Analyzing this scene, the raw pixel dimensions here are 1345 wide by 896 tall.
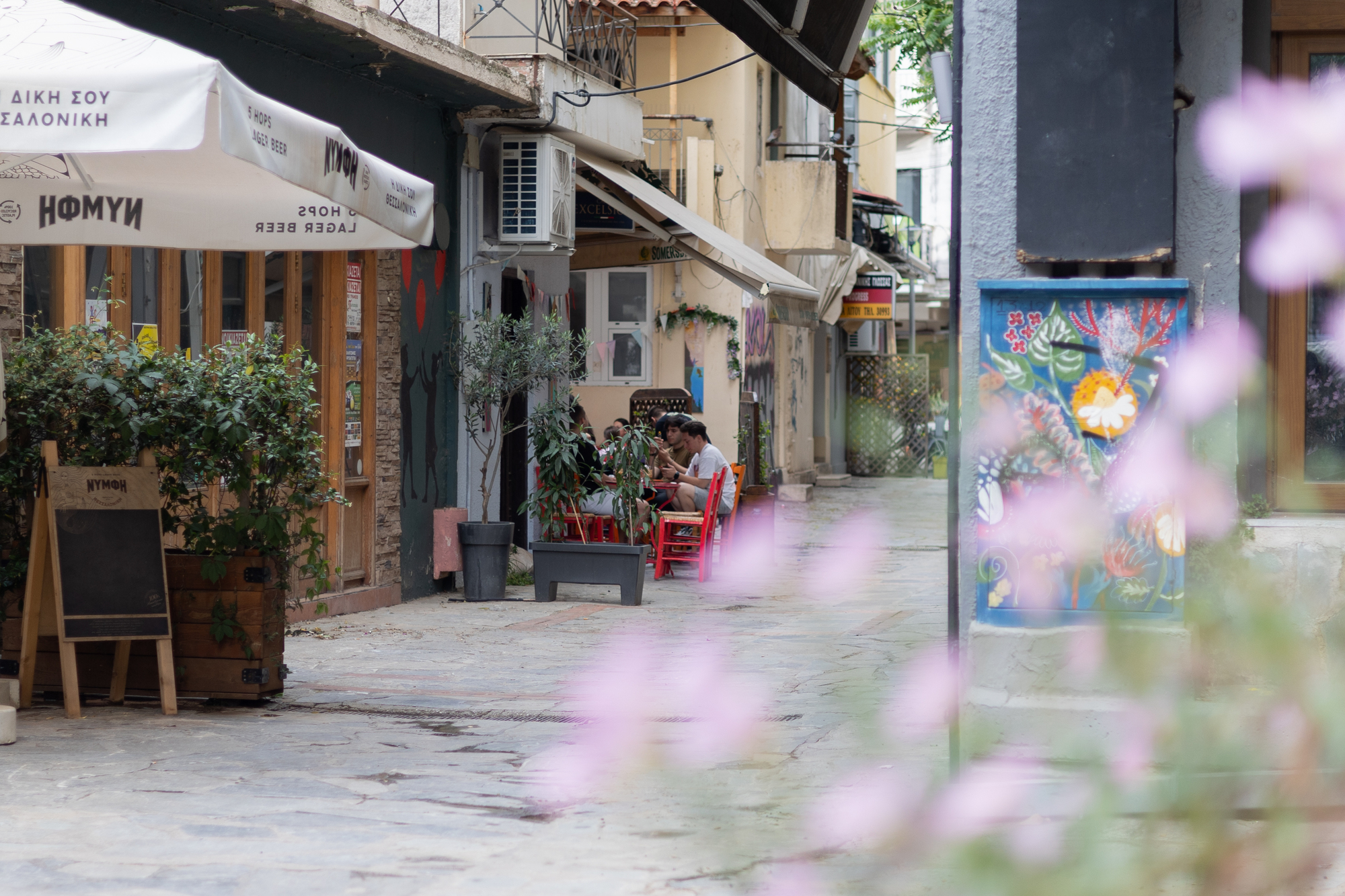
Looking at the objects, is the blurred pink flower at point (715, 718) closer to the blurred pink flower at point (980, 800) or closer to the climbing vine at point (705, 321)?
the blurred pink flower at point (980, 800)

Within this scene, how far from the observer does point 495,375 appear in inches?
424

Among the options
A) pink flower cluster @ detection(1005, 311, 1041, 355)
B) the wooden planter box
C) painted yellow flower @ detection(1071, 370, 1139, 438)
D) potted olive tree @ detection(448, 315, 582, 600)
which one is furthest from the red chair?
painted yellow flower @ detection(1071, 370, 1139, 438)

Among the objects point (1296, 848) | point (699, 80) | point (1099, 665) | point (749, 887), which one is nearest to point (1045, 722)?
point (1099, 665)

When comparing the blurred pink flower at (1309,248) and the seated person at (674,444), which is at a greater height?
the blurred pink flower at (1309,248)

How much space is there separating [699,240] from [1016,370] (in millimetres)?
9463

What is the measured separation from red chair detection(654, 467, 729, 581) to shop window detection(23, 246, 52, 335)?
220 inches

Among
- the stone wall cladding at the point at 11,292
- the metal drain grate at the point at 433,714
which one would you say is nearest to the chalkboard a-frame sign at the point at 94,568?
the metal drain grate at the point at 433,714

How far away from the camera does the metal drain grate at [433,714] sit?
6.18 m

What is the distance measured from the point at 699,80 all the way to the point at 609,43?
5.81 m

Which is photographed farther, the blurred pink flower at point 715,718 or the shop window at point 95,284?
the shop window at point 95,284

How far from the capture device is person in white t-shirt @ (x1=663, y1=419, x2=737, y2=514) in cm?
1227

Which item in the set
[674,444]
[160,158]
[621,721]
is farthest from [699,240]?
[621,721]

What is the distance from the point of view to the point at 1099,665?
1146mm

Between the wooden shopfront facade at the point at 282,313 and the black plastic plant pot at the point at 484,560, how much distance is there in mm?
512
